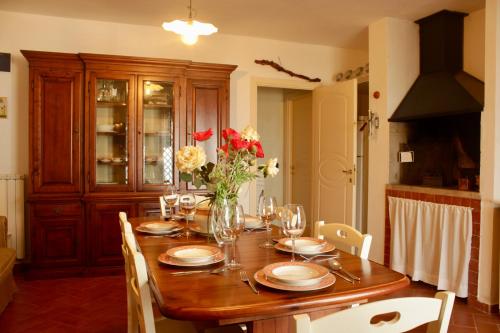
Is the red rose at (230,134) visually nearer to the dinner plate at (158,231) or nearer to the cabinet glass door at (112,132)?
the dinner plate at (158,231)

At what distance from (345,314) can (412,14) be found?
11.9 feet

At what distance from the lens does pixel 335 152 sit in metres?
→ 4.32

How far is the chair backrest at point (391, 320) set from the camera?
30.4 inches

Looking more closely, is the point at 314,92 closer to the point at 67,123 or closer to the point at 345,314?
the point at 67,123

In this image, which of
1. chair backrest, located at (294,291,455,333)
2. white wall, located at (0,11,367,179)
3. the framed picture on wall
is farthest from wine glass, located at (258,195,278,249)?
the framed picture on wall

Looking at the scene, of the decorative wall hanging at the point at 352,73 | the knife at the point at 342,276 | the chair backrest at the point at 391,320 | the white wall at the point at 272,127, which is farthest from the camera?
the white wall at the point at 272,127

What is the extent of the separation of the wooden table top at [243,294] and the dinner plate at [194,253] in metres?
0.04

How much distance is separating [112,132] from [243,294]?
2979 millimetres

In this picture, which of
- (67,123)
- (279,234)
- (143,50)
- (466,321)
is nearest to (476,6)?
(466,321)

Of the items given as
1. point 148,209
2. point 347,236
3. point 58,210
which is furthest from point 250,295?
point 58,210

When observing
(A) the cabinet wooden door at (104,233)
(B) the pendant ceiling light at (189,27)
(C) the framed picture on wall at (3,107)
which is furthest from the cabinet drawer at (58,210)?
(B) the pendant ceiling light at (189,27)

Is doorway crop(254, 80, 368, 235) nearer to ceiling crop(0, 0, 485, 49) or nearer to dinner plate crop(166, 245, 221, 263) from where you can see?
ceiling crop(0, 0, 485, 49)

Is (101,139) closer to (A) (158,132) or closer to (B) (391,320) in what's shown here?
(A) (158,132)

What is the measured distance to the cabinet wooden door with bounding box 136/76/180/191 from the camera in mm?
3689
